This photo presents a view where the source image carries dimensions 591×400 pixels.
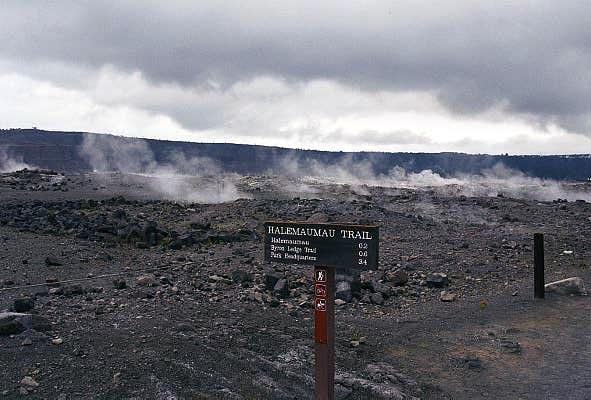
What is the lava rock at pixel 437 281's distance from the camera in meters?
10.9

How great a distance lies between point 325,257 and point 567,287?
6.99 m

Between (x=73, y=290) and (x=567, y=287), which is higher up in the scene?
(x=73, y=290)

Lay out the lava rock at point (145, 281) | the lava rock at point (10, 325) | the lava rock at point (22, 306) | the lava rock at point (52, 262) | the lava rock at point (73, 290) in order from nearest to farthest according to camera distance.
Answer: the lava rock at point (10, 325)
the lava rock at point (22, 306)
the lava rock at point (73, 290)
the lava rock at point (145, 281)
the lava rock at point (52, 262)

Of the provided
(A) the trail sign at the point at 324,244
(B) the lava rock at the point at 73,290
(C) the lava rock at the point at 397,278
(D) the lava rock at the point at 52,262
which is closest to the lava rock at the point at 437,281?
(C) the lava rock at the point at 397,278

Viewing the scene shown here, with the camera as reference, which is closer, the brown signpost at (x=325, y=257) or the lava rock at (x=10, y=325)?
the brown signpost at (x=325, y=257)

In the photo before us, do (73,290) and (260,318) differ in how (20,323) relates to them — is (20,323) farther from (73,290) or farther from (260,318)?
(260,318)

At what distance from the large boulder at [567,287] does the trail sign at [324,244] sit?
6678 millimetres

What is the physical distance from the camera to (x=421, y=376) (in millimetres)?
6801

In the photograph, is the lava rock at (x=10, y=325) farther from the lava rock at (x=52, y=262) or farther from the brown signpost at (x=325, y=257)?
the lava rock at (x=52, y=262)

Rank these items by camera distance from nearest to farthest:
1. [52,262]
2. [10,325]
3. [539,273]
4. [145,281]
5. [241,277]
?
[10,325], [145,281], [539,273], [241,277], [52,262]

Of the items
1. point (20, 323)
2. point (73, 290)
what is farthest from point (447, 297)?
point (20, 323)

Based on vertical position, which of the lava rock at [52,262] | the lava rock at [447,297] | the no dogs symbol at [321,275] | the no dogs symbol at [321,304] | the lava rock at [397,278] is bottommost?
the lava rock at [447,297]

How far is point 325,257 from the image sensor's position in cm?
553

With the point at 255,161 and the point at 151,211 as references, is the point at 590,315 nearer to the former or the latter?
the point at 151,211
